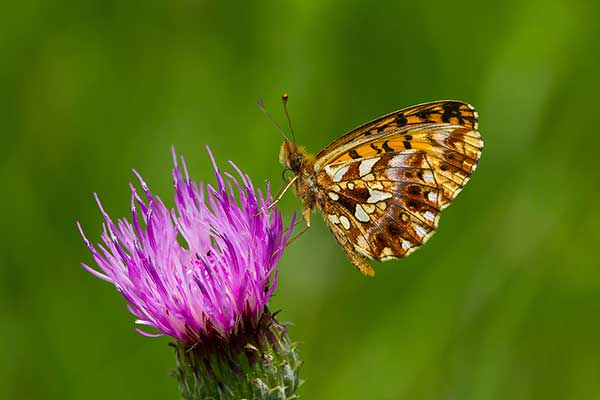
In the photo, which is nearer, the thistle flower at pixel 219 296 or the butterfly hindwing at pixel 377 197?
the thistle flower at pixel 219 296

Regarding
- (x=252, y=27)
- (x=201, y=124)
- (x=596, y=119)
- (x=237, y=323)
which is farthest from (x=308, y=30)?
(x=237, y=323)

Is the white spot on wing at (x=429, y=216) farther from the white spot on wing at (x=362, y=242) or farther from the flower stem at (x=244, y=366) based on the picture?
the flower stem at (x=244, y=366)

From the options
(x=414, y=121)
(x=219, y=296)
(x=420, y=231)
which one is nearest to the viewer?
(x=219, y=296)

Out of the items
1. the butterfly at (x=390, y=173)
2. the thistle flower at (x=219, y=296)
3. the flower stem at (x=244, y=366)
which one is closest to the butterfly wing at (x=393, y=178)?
the butterfly at (x=390, y=173)

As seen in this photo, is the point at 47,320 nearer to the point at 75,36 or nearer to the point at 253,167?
the point at 253,167

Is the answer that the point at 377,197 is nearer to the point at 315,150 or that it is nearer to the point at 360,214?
the point at 360,214

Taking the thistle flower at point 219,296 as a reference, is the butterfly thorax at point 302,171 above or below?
above

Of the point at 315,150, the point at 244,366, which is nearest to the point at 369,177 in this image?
the point at 244,366

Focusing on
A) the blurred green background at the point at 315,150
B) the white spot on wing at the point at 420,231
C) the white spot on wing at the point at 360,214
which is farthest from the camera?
the blurred green background at the point at 315,150
